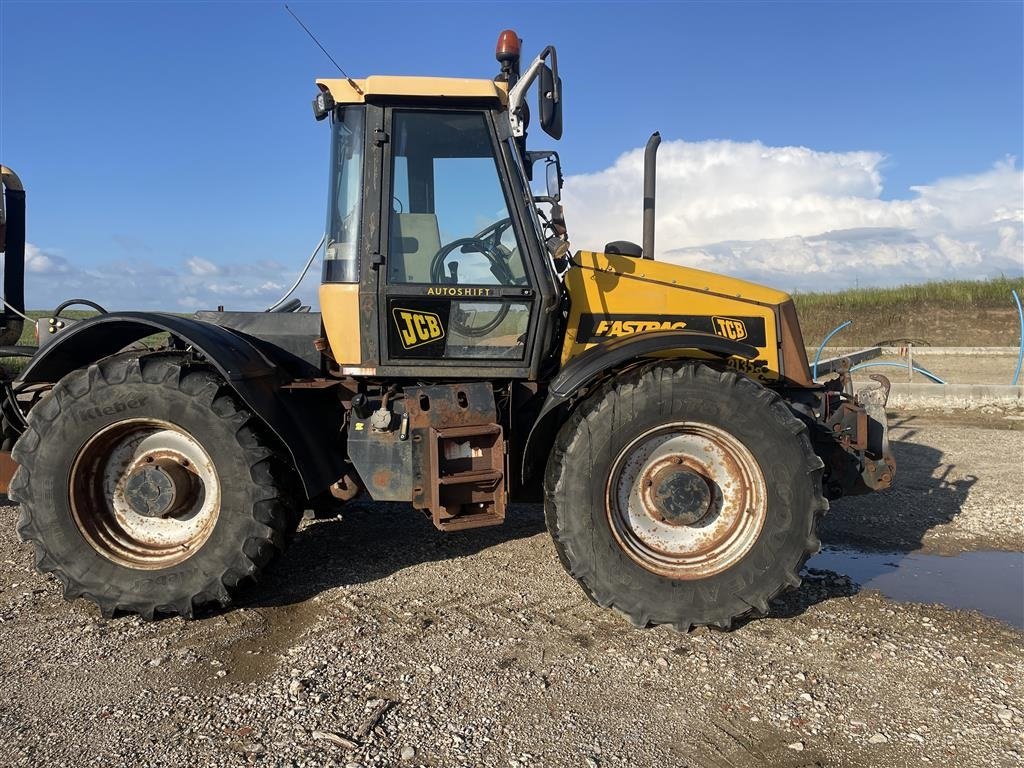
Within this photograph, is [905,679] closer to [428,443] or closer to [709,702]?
[709,702]

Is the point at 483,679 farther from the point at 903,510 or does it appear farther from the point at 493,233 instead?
the point at 903,510

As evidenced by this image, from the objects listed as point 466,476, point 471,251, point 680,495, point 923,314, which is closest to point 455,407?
point 466,476

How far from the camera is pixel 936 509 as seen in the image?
5.63 meters

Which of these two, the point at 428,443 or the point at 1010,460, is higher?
the point at 428,443

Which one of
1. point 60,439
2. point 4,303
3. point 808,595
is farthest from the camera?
point 4,303

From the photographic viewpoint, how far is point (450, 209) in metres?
3.87

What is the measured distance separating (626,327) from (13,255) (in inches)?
189

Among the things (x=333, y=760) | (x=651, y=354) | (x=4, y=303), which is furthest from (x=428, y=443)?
(x=4, y=303)

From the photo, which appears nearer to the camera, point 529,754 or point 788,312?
point 529,754

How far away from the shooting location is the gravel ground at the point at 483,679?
2.54 metres

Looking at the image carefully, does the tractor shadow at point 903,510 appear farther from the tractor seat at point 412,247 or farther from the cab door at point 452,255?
the tractor seat at point 412,247

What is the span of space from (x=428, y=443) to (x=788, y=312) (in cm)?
239

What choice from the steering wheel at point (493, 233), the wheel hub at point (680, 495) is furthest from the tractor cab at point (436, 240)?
the wheel hub at point (680, 495)

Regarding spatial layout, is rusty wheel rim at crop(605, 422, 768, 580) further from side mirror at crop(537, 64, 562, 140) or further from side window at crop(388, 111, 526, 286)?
side mirror at crop(537, 64, 562, 140)
